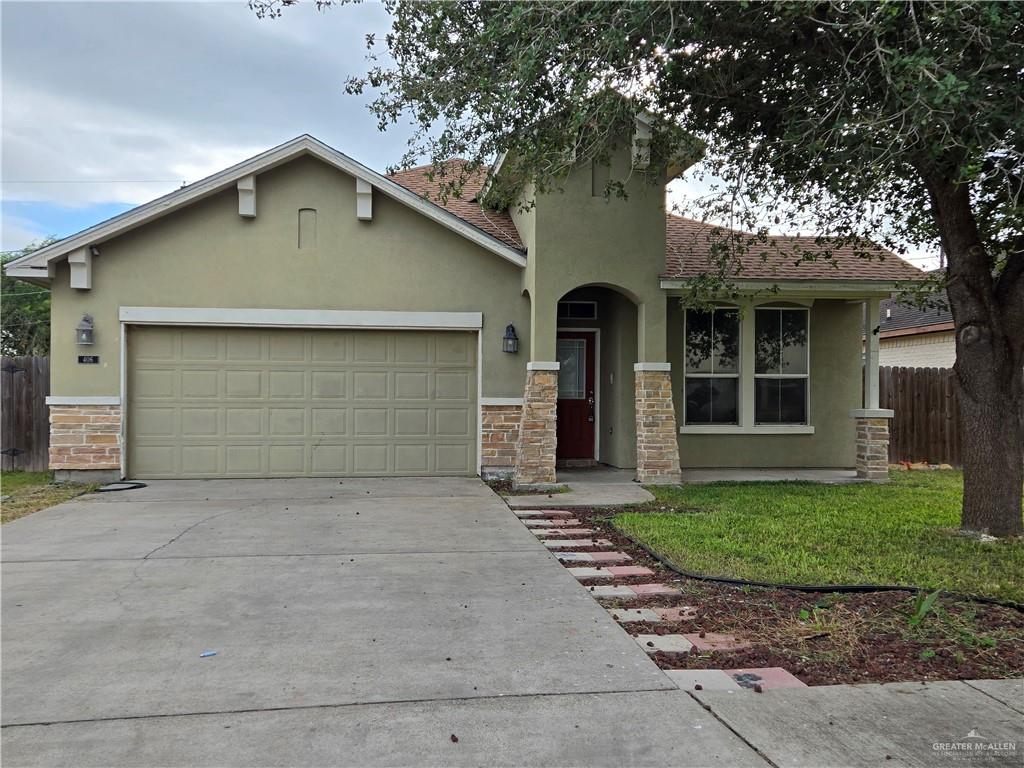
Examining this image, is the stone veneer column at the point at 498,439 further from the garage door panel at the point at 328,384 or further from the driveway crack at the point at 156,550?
the driveway crack at the point at 156,550

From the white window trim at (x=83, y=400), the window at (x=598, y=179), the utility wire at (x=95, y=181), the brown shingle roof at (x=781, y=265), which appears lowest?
the white window trim at (x=83, y=400)

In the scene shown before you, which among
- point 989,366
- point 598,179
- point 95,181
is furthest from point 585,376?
point 95,181

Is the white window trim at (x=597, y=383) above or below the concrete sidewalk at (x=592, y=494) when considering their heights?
above

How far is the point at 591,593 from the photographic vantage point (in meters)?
5.30

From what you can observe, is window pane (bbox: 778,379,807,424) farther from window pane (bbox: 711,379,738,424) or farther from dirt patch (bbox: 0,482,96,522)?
dirt patch (bbox: 0,482,96,522)

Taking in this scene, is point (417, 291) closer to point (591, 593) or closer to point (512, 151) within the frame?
point (512, 151)

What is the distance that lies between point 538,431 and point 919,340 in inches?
597

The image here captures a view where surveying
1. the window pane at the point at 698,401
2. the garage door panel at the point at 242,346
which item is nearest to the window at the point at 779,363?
the window pane at the point at 698,401

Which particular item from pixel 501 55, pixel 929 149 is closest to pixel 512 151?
pixel 501 55

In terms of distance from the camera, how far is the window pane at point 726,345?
11.8 metres

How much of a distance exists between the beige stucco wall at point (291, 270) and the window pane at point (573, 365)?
150cm

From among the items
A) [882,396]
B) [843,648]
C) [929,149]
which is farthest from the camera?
[882,396]

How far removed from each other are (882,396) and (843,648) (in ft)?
34.2

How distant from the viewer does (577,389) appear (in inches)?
488
